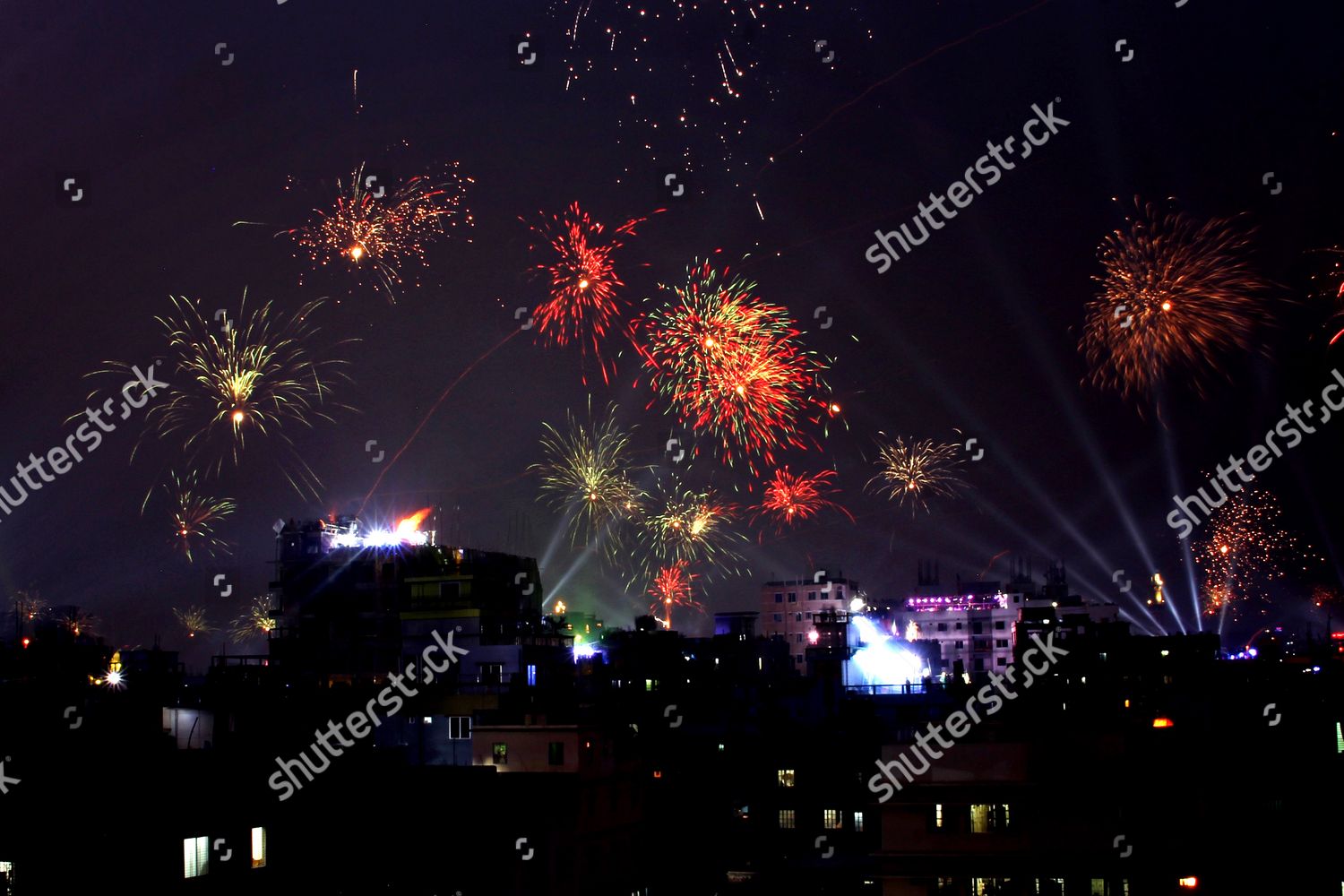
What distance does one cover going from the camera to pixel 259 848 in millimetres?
25203

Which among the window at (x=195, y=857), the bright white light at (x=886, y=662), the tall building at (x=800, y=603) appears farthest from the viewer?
the tall building at (x=800, y=603)

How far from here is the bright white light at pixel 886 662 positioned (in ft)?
262

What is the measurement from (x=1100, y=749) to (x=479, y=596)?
3619cm

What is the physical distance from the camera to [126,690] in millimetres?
34750

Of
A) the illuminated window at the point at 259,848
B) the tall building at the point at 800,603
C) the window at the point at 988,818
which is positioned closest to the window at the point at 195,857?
the illuminated window at the point at 259,848

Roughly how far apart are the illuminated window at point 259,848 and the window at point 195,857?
1.33 meters

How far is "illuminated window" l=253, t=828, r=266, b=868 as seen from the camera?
25031mm

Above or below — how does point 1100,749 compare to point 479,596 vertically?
below

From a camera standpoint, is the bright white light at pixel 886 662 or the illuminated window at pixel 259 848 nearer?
the illuminated window at pixel 259 848

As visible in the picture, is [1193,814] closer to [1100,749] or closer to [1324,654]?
[1100,749]

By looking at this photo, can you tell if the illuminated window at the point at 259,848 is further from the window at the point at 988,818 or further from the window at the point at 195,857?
the window at the point at 988,818

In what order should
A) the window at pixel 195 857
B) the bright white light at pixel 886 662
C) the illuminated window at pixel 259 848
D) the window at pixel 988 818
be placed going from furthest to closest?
1. the bright white light at pixel 886 662
2. the window at pixel 988 818
3. the illuminated window at pixel 259 848
4. the window at pixel 195 857

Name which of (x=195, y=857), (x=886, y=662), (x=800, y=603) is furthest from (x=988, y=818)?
(x=800, y=603)

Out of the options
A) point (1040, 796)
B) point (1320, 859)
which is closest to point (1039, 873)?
point (1040, 796)
